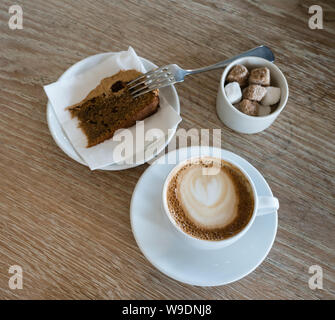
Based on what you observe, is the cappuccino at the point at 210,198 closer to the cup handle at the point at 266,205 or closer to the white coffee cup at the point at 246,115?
the cup handle at the point at 266,205

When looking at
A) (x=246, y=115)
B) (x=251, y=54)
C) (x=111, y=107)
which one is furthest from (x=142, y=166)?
(x=251, y=54)

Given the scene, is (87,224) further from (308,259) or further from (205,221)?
(308,259)

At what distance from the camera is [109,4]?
1.08 metres

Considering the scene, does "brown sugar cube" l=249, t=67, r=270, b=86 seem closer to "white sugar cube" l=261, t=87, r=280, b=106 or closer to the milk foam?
"white sugar cube" l=261, t=87, r=280, b=106

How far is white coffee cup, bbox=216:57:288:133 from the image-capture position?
87 centimetres

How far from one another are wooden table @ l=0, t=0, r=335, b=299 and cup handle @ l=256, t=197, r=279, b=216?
0.14 metres

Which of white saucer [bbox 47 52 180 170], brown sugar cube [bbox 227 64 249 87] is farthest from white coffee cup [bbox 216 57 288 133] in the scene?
white saucer [bbox 47 52 180 170]

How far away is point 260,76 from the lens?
0.89 m

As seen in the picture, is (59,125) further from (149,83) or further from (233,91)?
(233,91)

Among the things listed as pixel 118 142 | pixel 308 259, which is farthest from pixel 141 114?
pixel 308 259

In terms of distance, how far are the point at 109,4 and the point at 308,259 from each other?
92 centimetres

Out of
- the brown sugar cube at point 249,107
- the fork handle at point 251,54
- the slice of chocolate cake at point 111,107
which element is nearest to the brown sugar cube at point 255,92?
the brown sugar cube at point 249,107

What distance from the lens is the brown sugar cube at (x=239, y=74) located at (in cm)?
90
